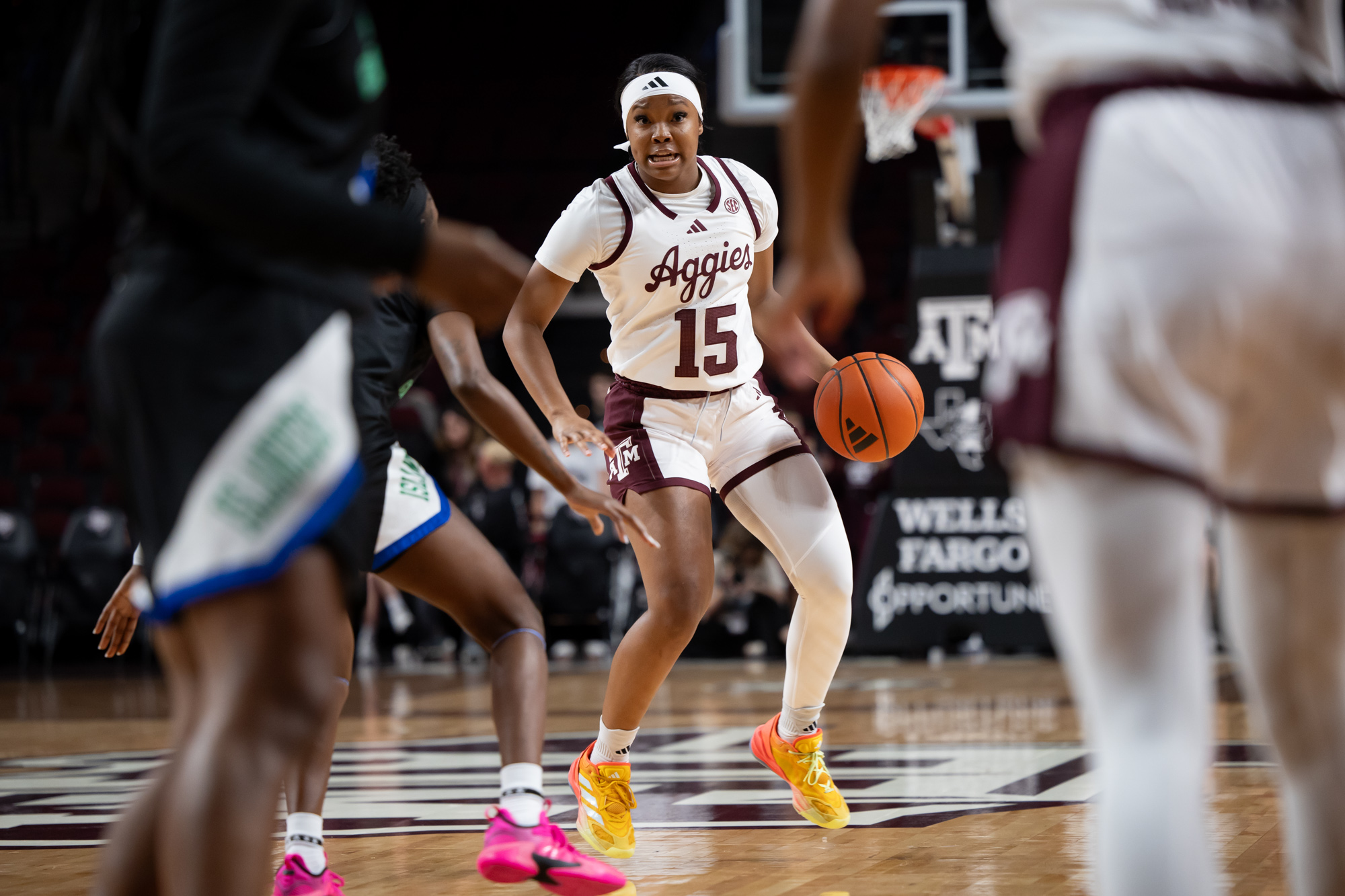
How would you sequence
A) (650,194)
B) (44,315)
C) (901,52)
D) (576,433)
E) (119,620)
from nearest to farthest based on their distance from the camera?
(119,620)
(576,433)
(650,194)
(901,52)
(44,315)

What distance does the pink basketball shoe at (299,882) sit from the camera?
3564 millimetres

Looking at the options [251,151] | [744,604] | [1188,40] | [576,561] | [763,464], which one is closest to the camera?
[1188,40]

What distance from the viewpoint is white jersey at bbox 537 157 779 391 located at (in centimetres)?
462

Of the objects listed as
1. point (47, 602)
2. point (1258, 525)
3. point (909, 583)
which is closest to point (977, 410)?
point (909, 583)

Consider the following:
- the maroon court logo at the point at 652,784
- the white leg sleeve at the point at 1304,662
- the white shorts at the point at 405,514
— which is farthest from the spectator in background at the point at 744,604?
the white leg sleeve at the point at 1304,662

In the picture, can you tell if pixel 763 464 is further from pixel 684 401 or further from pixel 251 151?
pixel 251 151

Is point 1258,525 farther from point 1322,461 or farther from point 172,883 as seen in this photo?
point 172,883

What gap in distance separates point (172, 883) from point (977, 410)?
988 cm

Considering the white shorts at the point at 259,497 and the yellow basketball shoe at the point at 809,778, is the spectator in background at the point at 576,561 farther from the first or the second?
the white shorts at the point at 259,497

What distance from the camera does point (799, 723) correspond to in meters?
4.66

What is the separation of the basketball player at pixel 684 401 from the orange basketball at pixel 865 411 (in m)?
0.13

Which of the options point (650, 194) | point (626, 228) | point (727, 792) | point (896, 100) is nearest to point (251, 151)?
point (626, 228)

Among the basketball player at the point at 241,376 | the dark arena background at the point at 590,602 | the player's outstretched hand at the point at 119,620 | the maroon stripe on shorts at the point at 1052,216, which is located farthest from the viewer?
the dark arena background at the point at 590,602

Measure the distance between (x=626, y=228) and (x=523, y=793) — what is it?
6.03 feet
